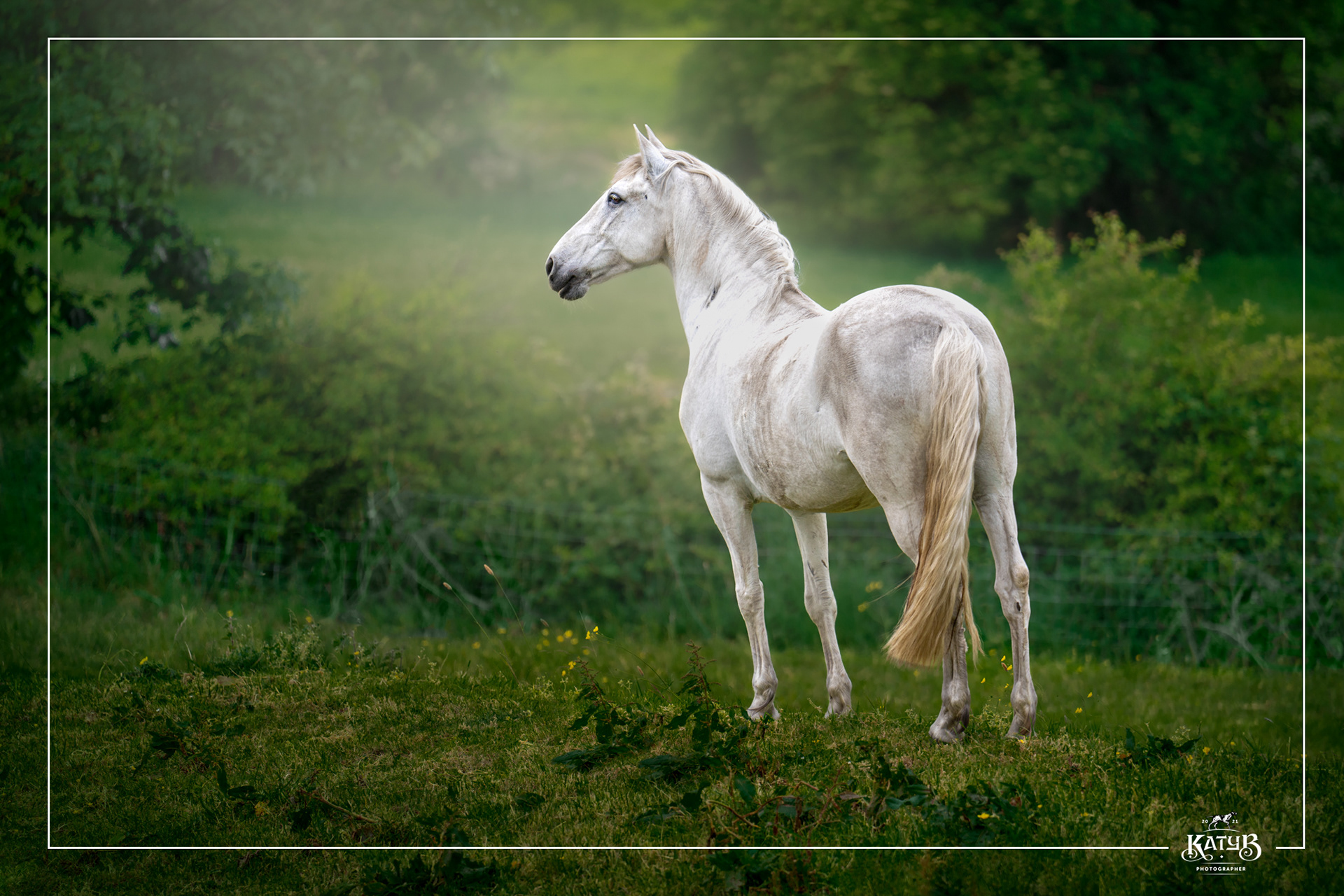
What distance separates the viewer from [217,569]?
747 centimetres

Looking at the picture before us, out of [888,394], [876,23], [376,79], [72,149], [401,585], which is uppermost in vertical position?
[876,23]

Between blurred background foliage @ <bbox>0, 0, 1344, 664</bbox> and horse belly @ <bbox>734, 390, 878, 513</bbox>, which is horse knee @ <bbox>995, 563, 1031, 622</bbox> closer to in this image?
horse belly @ <bbox>734, 390, 878, 513</bbox>

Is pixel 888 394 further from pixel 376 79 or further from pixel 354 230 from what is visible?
pixel 354 230

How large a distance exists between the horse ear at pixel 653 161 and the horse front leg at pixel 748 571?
4.79 feet

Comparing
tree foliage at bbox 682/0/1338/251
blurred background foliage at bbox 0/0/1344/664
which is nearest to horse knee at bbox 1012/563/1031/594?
blurred background foliage at bbox 0/0/1344/664

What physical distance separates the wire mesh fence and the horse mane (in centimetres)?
336

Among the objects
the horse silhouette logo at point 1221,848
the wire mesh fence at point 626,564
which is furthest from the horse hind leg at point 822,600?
the wire mesh fence at point 626,564

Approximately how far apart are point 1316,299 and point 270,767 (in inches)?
357

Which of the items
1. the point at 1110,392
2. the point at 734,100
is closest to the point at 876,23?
the point at 734,100

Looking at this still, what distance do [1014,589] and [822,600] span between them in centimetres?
106

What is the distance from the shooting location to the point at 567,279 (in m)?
4.70

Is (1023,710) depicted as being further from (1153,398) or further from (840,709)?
(1153,398)

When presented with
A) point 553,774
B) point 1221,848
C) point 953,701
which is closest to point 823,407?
point 953,701

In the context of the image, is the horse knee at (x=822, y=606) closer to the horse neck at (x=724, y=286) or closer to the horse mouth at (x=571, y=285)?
the horse neck at (x=724, y=286)
